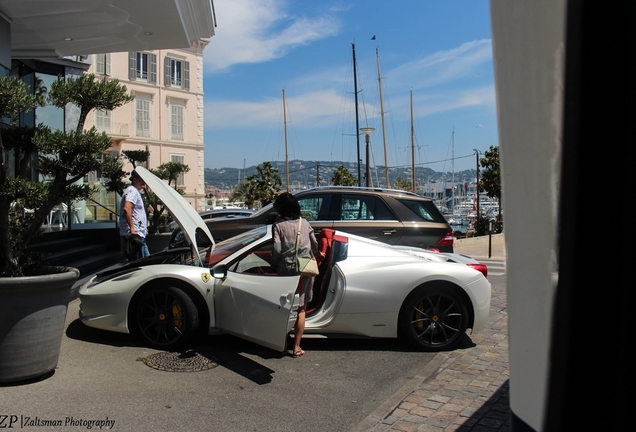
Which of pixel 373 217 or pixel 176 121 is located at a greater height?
pixel 176 121

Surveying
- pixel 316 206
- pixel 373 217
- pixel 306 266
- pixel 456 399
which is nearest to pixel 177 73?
pixel 316 206

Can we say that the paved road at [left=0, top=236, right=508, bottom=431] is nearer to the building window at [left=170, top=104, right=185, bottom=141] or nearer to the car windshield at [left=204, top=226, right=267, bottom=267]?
the car windshield at [left=204, top=226, right=267, bottom=267]

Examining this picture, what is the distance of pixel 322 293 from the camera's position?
6.12 metres

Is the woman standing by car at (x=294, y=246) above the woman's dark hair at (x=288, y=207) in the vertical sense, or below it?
below

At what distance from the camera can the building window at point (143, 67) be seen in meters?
44.9

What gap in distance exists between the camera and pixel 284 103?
52.2 meters

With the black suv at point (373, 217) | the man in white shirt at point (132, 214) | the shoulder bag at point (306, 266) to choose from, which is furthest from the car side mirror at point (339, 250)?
the man in white shirt at point (132, 214)

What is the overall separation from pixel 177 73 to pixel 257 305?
4518cm

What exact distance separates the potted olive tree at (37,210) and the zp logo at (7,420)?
1.99ft

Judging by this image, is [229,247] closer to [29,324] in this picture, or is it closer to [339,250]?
[339,250]

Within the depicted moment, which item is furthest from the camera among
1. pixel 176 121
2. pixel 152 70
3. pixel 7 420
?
pixel 176 121

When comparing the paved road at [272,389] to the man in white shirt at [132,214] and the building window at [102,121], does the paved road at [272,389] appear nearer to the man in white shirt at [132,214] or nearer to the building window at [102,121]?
the man in white shirt at [132,214]

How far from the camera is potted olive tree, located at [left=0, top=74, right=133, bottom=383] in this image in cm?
445

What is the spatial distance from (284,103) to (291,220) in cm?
4756
